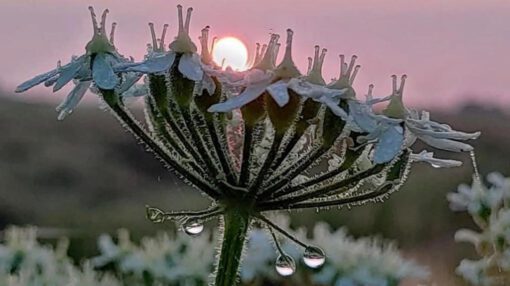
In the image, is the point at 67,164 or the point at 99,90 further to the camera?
the point at 67,164

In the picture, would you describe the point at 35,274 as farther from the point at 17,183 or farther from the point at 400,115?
the point at 17,183

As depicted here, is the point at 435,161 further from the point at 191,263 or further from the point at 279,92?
the point at 191,263

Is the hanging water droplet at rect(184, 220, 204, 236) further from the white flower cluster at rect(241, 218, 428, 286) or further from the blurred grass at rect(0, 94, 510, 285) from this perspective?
the blurred grass at rect(0, 94, 510, 285)

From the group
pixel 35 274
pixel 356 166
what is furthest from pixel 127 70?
pixel 35 274

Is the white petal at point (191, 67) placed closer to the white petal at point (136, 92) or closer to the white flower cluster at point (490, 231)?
the white petal at point (136, 92)

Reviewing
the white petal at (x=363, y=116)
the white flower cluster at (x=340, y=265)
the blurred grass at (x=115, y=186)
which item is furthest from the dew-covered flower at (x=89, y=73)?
the blurred grass at (x=115, y=186)
